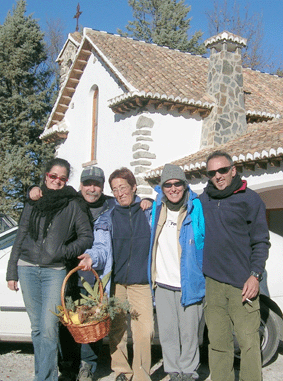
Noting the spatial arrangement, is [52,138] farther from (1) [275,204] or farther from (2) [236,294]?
(2) [236,294]

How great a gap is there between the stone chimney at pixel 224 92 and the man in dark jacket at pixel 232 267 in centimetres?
880

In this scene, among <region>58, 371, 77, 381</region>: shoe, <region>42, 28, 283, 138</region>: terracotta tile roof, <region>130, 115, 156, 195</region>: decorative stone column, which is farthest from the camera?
<region>130, 115, 156, 195</region>: decorative stone column

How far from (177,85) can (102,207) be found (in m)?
8.75

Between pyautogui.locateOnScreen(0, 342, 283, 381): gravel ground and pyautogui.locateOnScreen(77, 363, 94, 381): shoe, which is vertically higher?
pyautogui.locateOnScreen(77, 363, 94, 381): shoe

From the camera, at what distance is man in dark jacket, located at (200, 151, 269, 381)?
3166mm

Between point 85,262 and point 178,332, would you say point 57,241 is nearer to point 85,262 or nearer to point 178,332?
point 85,262

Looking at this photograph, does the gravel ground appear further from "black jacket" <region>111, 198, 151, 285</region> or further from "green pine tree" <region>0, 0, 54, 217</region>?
"green pine tree" <region>0, 0, 54, 217</region>

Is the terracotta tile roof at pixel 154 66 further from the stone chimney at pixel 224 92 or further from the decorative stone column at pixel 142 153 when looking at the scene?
the decorative stone column at pixel 142 153

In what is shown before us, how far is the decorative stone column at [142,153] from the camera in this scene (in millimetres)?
11352

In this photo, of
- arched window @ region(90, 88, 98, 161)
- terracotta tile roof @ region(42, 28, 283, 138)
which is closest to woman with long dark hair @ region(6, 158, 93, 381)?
terracotta tile roof @ region(42, 28, 283, 138)

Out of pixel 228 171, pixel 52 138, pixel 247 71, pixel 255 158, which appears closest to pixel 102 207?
pixel 228 171

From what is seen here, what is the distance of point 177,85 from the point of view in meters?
12.0

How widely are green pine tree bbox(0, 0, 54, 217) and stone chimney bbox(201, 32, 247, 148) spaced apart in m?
11.5

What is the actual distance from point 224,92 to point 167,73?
172 cm
